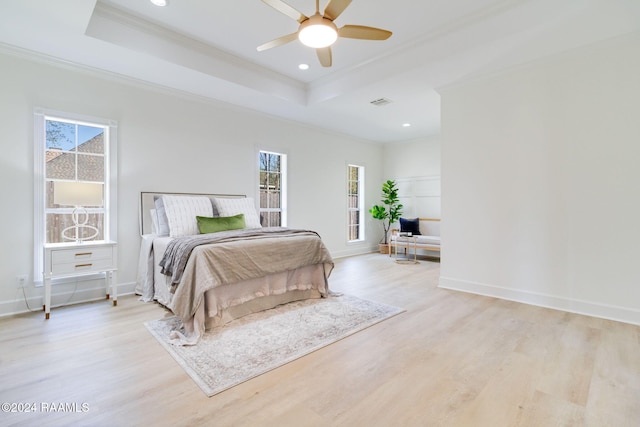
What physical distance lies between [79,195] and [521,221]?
4745 millimetres

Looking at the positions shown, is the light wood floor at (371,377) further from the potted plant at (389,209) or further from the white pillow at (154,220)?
the potted plant at (389,209)

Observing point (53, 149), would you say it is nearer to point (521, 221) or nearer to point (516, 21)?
point (516, 21)

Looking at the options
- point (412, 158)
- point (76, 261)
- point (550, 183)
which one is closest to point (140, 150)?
point (76, 261)

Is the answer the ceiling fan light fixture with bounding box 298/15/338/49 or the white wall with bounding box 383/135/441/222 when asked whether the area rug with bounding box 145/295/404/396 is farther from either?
the white wall with bounding box 383/135/441/222

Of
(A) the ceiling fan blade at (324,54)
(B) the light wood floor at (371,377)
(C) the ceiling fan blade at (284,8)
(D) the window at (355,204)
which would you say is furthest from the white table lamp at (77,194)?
(D) the window at (355,204)

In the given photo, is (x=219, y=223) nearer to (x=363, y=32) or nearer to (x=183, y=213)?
(x=183, y=213)

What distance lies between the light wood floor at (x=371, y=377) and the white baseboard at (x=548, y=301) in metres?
0.13

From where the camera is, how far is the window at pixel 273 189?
5309mm

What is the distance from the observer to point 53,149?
330cm

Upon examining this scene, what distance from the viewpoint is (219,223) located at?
373 centimetres

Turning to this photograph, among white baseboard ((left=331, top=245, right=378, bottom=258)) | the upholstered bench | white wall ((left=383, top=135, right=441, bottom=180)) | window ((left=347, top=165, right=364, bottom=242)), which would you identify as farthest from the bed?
white wall ((left=383, top=135, right=441, bottom=180))

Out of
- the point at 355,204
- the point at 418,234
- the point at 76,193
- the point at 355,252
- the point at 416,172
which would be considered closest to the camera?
the point at 76,193

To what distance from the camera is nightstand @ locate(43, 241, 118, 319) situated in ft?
→ 9.51

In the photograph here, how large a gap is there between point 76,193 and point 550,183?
4.94m
